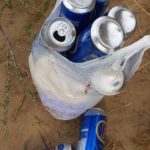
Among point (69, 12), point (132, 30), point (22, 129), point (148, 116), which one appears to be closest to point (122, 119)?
point (148, 116)

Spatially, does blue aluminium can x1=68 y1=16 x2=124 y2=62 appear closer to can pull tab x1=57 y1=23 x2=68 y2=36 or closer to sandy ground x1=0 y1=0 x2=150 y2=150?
can pull tab x1=57 y1=23 x2=68 y2=36

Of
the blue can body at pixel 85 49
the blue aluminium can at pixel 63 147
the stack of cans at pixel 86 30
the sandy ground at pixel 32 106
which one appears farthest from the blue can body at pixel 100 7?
the blue aluminium can at pixel 63 147

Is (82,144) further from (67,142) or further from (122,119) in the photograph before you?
(122,119)

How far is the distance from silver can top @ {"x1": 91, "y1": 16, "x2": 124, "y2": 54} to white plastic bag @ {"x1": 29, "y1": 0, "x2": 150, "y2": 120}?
3cm

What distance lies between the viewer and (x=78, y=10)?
1.17 m

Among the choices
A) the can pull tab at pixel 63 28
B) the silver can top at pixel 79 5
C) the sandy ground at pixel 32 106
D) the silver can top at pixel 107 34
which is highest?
the silver can top at pixel 79 5

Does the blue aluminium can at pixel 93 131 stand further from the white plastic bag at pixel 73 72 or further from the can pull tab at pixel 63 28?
the can pull tab at pixel 63 28

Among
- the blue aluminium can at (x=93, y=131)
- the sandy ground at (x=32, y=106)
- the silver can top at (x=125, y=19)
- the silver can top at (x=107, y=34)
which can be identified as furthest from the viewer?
the sandy ground at (x=32, y=106)

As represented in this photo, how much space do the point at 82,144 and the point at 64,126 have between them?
182 millimetres

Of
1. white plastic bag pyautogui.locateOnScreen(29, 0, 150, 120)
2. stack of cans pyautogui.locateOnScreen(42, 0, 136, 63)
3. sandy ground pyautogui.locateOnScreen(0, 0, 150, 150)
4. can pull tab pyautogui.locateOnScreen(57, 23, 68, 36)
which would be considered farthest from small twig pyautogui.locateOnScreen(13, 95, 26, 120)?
can pull tab pyautogui.locateOnScreen(57, 23, 68, 36)

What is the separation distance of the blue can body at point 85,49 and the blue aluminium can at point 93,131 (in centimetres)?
30

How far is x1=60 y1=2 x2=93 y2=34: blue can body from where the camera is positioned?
1190 mm

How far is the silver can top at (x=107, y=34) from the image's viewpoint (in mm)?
1110

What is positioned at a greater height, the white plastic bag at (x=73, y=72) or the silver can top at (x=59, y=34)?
the silver can top at (x=59, y=34)
